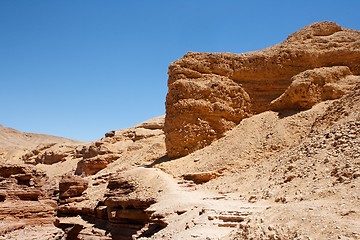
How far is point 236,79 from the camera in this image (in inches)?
1057

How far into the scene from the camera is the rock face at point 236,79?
975 inches

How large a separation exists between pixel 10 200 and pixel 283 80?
1894 cm

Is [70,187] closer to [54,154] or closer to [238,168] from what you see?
[238,168]

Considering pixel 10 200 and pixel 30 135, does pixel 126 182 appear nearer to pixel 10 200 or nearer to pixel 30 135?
pixel 10 200

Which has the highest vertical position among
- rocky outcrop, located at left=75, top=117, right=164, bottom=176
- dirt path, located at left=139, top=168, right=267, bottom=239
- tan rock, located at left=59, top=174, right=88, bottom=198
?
rocky outcrop, located at left=75, top=117, right=164, bottom=176

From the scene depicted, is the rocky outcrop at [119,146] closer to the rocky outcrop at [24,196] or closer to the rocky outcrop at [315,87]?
the rocky outcrop at [24,196]

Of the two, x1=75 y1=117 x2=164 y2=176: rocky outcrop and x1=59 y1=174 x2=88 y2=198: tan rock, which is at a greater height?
x1=75 y1=117 x2=164 y2=176: rocky outcrop

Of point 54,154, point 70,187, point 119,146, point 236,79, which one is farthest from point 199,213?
point 54,154

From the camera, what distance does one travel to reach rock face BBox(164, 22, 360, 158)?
24.8 m

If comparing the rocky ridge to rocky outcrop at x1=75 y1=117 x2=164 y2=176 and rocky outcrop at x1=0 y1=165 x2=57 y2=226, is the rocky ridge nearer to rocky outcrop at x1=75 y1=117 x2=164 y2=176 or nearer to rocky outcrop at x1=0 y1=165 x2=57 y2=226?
rocky outcrop at x1=0 y1=165 x2=57 y2=226

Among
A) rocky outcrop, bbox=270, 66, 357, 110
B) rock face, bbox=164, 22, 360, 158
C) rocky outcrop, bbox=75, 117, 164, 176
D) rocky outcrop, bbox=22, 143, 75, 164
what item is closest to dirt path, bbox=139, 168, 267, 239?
rock face, bbox=164, 22, 360, 158

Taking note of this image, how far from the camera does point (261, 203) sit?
40.2ft

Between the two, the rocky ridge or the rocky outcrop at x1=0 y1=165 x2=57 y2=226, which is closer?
the rocky ridge

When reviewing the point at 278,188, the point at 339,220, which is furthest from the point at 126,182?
the point at 339,220
